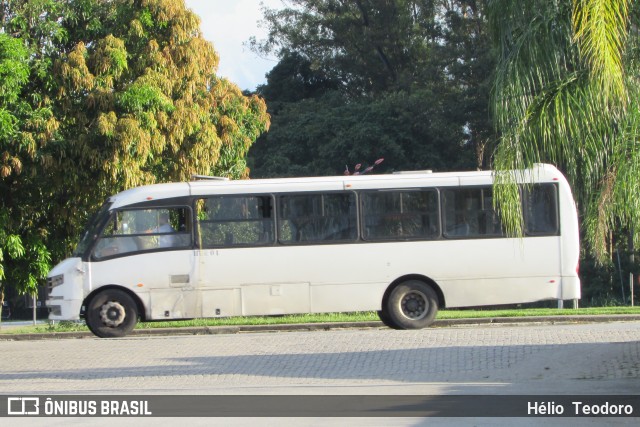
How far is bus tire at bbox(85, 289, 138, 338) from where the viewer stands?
1881 centimetres

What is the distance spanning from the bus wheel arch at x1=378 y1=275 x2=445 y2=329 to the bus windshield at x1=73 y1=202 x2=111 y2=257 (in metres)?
5.45

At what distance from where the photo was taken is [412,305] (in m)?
19.3

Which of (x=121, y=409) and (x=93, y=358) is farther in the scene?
(x=93, y=358)

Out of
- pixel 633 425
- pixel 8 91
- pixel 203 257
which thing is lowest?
pixel 633 425

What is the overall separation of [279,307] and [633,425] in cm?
1053

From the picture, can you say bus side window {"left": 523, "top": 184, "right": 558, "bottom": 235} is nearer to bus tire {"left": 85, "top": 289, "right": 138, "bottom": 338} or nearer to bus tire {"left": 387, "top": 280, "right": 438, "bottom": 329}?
bus tire {"left": 387, "top": 280, "right": 438, "bottom": 329}

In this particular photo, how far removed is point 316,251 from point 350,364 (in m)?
5.66

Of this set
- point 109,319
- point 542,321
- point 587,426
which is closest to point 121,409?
point 587,426

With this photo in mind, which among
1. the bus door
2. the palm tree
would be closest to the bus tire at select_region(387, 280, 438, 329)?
the bus door

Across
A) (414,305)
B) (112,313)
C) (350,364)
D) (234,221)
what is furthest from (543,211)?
(112,313)

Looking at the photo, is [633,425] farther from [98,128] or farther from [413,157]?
[413,157]

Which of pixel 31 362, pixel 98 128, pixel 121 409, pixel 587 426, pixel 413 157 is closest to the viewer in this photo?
pixel 587 426

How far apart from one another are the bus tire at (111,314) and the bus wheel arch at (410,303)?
4.71 m

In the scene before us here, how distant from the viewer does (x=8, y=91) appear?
64.6 ft
